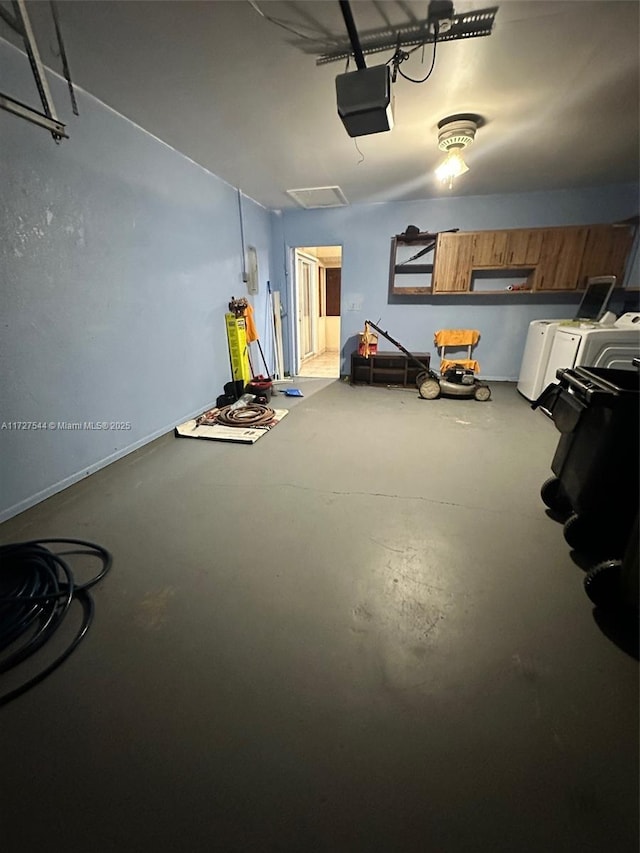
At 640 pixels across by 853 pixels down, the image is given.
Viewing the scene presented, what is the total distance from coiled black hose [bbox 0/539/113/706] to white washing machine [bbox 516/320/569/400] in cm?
477

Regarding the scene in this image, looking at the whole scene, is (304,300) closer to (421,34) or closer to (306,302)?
(306,302)

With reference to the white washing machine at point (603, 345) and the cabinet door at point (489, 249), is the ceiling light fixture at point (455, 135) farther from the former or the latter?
the white washing machine at point (603, 345)

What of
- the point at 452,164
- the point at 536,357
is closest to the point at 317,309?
the point at 536,357

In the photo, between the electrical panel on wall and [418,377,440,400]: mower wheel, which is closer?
[418,377,440,400]: mower wheel

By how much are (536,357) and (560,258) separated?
1414mm

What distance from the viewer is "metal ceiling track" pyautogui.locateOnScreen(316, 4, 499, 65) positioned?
5.53 feet

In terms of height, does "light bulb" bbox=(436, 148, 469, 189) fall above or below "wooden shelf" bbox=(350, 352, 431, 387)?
above

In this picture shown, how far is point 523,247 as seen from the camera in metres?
4.54

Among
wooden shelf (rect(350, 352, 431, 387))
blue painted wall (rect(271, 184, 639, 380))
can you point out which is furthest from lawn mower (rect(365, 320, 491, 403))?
blue painted wall (rect(271, 184, 639, 380))

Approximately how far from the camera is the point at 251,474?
8.80 ft

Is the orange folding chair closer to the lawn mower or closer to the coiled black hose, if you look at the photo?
the lawn mower

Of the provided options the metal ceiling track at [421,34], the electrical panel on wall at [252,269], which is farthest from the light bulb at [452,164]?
the electrical panel on wall at [252,269]

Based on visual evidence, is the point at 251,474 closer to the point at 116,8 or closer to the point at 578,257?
the point at 116,8

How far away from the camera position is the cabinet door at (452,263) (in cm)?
470
